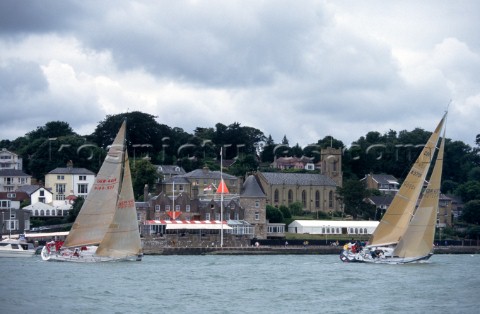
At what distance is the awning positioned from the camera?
280ft

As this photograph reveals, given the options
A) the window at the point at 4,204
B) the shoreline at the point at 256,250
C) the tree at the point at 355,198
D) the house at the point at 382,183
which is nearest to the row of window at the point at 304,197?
the tree at the point at 355,198

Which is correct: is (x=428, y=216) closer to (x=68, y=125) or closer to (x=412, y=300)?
(x=412, y=300)

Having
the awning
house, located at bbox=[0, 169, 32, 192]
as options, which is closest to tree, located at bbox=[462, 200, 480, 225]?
the awning

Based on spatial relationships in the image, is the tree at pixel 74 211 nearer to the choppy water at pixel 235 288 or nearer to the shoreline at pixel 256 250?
the shoreline at pixel 256 250

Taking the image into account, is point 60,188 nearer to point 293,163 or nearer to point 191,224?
point 191,224

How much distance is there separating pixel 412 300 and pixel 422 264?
1939 centimetres

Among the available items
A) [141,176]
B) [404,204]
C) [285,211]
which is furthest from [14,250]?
[285,211]

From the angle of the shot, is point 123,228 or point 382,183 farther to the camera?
point 382,183

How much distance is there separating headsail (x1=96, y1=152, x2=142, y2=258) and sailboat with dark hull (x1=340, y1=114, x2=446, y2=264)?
1468cm

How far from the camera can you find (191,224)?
283ft

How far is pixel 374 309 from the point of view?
139ft

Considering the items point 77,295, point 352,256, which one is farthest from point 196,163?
point 77,295

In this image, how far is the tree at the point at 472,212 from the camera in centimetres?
10381

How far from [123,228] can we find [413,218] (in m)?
16.6
